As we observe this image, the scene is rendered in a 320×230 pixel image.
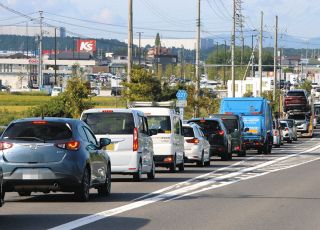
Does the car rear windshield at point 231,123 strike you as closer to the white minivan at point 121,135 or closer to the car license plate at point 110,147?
the white minivan at point 121,135

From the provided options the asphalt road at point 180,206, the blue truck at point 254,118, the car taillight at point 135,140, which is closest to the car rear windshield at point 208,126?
the blue truck at point 254,118

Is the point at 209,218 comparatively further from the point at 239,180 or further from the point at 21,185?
the point at 239,180

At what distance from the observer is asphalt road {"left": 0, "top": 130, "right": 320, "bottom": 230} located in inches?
623

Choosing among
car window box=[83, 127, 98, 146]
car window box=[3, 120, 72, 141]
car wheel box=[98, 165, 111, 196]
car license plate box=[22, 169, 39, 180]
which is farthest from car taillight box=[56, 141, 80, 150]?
car wheel box=[98, 165, 111, 196]

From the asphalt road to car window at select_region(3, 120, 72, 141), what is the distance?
4.11ft

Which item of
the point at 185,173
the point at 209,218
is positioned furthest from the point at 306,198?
the point at 185,173

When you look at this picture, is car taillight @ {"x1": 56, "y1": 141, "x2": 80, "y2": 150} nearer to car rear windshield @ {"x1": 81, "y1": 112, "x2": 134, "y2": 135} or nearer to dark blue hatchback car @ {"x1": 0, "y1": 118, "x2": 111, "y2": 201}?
dark blue hatchback car @ {"x1": 0, "y1": 118, "x2": 111, "y2": 201}

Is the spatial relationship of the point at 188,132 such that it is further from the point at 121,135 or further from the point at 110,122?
the point at 121,135

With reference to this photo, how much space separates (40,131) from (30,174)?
900mm

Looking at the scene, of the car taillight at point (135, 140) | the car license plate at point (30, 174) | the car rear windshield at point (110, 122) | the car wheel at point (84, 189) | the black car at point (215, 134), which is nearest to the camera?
the car license plate at point (30, 174)

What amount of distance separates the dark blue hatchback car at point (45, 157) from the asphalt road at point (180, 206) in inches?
14.9

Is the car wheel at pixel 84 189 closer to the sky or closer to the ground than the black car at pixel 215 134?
closer to the sky

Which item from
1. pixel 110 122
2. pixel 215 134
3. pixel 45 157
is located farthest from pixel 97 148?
pixel 215 134

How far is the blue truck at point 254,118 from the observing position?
5209cm
